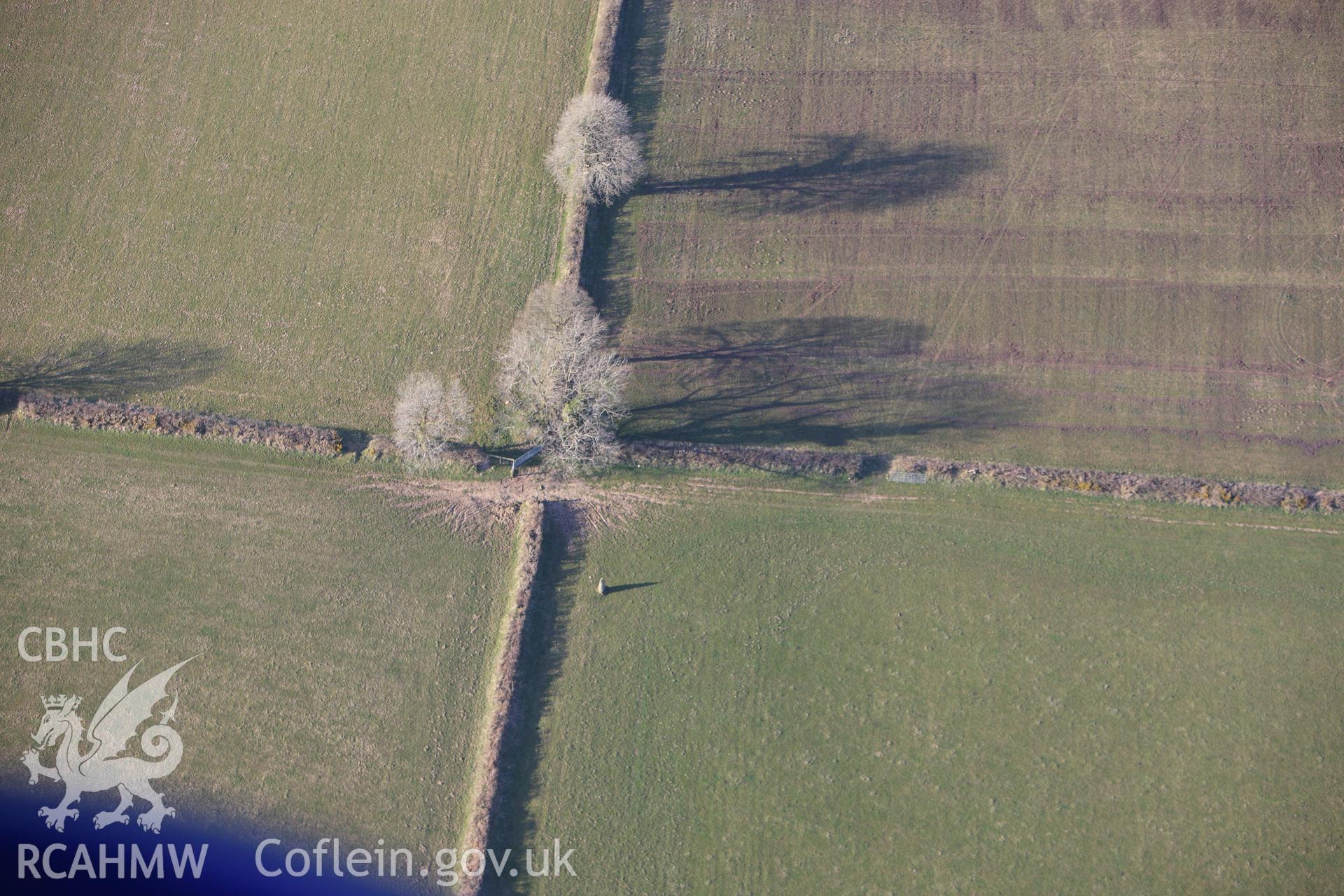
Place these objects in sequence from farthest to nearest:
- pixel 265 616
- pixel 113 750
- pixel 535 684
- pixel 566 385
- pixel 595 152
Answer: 1. pixel 595 152
2. pixel 265 616
3. pixel 566 385
4. pixel 113 750
5. pixel 535 684

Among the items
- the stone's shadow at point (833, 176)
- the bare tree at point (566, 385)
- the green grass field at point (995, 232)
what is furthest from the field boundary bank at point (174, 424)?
the stone's shadow at point (833, 176)

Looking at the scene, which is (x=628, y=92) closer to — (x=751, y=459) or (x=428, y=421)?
(x=428, y=421)

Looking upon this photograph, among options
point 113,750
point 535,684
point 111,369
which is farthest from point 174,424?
point 535,684

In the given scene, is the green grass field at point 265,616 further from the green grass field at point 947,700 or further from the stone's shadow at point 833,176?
the stone's shadow at point 833,176

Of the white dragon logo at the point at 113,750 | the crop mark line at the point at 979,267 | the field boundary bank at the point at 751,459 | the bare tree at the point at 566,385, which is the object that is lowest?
the white dragon logo at the point at 113,750

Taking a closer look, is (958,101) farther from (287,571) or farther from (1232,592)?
(287,571)

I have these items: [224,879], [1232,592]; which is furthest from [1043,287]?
[224,879]
